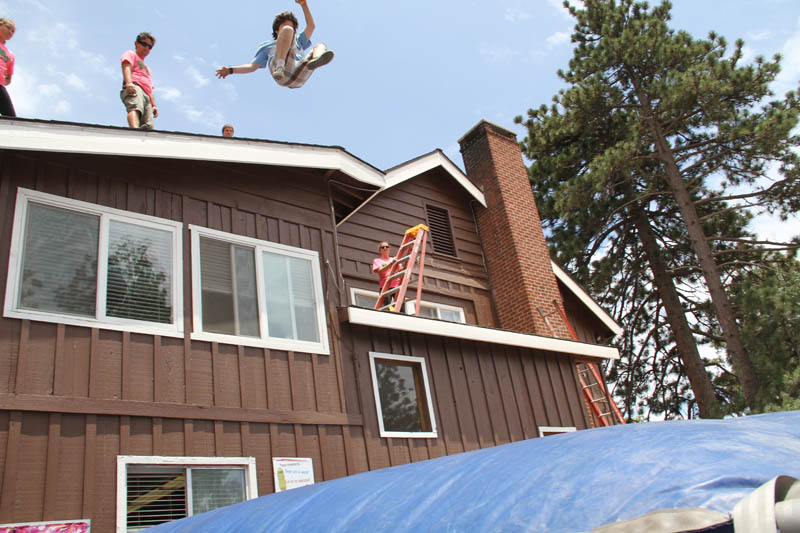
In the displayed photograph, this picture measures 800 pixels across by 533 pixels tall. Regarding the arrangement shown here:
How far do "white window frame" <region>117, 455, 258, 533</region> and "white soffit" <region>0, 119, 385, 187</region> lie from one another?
295cm

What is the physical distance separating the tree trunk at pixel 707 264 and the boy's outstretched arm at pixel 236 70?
13.6 m

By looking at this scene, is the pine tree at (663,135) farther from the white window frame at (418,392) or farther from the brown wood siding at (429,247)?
the white window frame at (418,392)

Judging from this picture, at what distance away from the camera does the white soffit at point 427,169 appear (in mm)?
12402

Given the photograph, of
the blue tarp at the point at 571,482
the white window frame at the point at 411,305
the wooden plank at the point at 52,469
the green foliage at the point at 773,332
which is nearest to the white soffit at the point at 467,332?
the white window frame at the point at 411,305

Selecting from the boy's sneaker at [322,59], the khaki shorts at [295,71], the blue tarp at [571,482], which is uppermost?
the khaki shorts at [295,71]

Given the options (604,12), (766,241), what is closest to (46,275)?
(766,241)

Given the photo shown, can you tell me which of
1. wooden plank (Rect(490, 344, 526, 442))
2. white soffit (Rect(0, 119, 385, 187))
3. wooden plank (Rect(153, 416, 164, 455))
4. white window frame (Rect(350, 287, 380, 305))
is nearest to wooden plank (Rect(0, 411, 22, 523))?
wooden plank (Rect(153, 416, 164, 455))

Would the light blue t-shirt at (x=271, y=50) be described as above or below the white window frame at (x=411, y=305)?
above

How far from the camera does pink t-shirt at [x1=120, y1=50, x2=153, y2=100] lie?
850 cm

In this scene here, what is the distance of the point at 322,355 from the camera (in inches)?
318

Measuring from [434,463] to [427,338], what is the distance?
5.88 metres

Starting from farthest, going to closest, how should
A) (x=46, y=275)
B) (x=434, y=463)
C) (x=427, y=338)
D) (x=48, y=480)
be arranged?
(x=427, y=338) → (x=46, y=275) → (x=48, y=480) → (x=434, y=463)

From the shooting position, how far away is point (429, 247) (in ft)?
41.9

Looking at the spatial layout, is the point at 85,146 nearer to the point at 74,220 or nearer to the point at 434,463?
the point at 74,220
